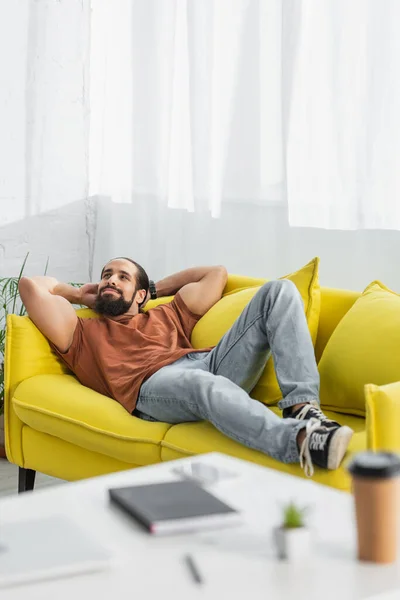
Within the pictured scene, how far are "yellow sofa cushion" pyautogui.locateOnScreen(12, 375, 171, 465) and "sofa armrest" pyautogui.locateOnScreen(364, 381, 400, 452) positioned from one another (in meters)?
0.76

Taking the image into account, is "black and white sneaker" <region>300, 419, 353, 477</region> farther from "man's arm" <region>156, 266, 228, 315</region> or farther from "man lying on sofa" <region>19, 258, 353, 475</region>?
"man's arm" <region>156, 266, 228, 315</region>

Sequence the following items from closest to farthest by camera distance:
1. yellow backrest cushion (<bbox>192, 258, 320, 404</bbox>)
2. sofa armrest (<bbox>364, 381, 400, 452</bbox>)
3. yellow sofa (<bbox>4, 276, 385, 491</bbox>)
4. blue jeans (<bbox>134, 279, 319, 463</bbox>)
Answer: sofa armrest (<bbox>364, 381, 400, 452</bbox>) < blue jeans (<bbox>134, 279, 319, 463</bbox>) < yellow sofa (<bbox>4, 276, 385, 491</bbox>) < yellow backrest cushion (<bbox>192, 258, 320, 404</bbox>)

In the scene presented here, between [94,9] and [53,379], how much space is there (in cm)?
232

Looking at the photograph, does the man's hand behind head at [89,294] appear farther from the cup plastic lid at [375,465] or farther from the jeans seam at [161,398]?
the cup plastic lid at [375,465]

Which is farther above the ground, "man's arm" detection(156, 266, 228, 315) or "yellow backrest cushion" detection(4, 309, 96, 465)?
"man's arm" detection(156, 266, 228, 315)

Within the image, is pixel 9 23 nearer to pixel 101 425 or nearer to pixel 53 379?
pixel 53 379

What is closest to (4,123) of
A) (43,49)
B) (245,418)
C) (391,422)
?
(43,49)

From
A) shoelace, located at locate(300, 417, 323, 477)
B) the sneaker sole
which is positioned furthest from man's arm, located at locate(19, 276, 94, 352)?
the sneaker sole

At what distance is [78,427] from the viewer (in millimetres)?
2678

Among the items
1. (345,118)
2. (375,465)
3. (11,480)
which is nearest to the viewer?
(375,465)

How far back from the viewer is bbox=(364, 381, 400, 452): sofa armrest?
1.92 m

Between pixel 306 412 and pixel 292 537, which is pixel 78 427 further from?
pixel 292 537

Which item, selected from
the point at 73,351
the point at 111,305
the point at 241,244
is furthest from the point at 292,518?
the point at 241,244

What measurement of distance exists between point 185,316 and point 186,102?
4.27 feet
